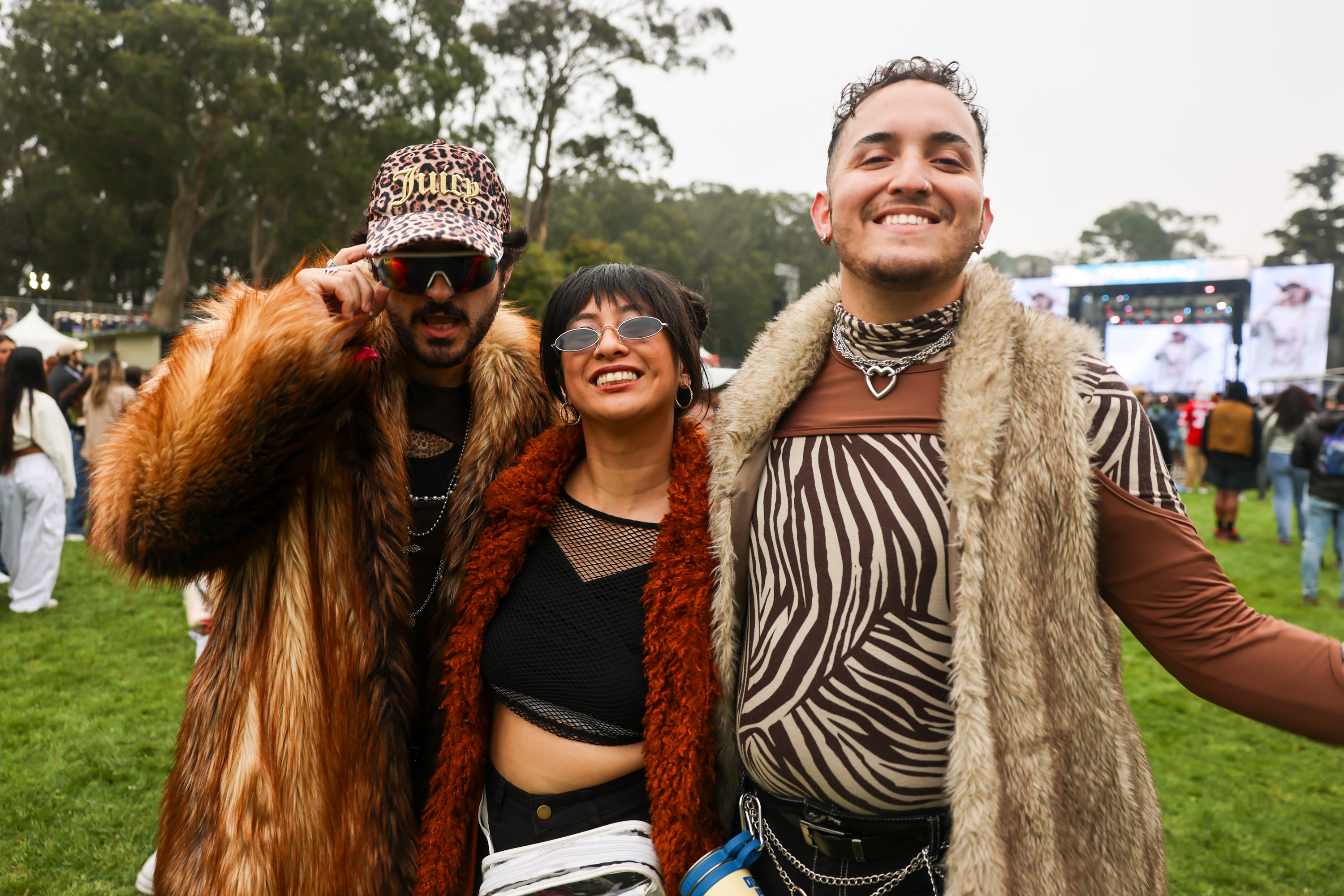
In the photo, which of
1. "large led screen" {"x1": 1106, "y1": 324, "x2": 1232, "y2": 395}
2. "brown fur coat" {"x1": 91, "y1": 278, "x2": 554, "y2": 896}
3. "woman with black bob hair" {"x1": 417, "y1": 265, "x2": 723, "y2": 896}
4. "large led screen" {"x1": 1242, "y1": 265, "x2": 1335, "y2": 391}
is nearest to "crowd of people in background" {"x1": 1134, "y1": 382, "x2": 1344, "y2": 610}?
"woman with black bob hair" {"x1": 417, "y1": 265, "x2": 723, "y2": 896}

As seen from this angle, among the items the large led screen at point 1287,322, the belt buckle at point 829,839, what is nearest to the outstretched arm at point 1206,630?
the belt buckle at point 829,839

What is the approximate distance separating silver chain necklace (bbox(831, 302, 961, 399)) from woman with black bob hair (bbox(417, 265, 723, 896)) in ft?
1.55

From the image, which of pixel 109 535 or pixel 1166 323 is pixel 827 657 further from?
pixel 1166 323

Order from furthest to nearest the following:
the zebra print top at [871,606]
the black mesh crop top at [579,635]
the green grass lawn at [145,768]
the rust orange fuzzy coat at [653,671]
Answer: the green grass lawn at [145,768]
the black mesh crop top at [579,635]
the rust orange fuzzy coat at [653,671]
the zebra print top at [871,606]

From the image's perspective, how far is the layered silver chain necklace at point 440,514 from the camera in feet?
7.19

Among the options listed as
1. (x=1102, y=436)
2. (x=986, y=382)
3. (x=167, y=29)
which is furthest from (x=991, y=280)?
(x=167, y=29)

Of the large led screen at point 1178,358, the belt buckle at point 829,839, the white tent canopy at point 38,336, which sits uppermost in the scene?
the large led screen at point 1178,358

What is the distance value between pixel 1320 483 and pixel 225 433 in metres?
9.27

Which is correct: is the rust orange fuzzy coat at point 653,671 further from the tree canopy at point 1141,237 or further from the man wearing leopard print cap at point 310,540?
the tree canopy at point 1141,237

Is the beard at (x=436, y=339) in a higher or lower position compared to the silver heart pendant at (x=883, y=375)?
higher

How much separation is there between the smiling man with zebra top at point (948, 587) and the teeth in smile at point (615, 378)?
31 cm

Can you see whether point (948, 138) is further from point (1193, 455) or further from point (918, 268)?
point (1193, 455)

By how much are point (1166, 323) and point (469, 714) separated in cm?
3514

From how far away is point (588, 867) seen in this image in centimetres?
177
